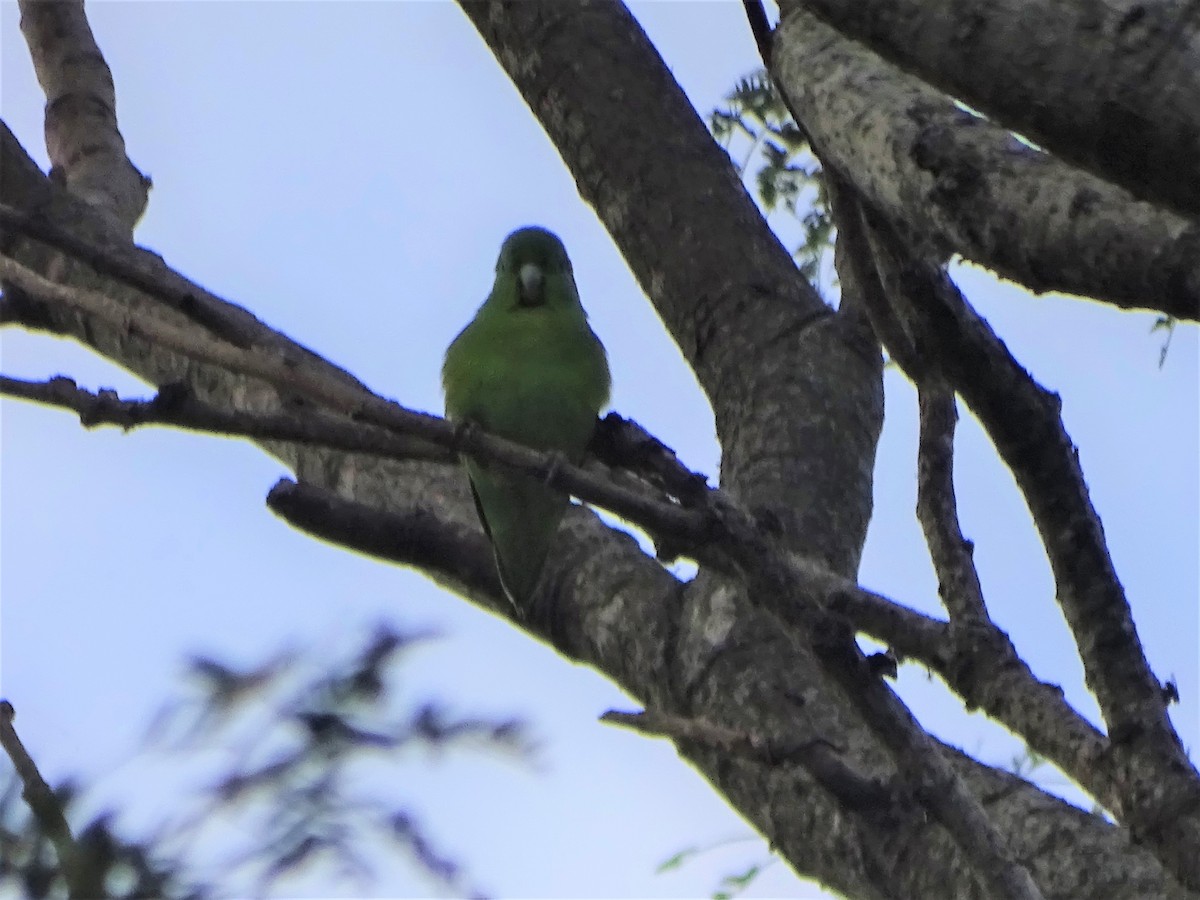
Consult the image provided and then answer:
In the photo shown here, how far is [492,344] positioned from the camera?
12.2ft

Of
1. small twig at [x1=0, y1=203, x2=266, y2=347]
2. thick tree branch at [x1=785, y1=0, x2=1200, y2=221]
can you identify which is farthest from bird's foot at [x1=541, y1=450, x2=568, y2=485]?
thick tree branch at [x1=785, y1=0, x2=1200, y2=221]

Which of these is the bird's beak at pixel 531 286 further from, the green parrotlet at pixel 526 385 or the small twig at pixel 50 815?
the small twig at pixel 50 815

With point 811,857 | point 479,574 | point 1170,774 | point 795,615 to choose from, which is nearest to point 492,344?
point 479,574

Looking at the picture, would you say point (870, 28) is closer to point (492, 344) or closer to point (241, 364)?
point (241, 364)

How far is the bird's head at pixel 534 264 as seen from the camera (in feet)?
12.9

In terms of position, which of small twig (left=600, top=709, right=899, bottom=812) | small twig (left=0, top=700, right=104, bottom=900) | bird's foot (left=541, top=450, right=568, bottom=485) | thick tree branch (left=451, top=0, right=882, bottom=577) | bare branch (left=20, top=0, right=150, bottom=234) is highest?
bare branch (left=20, top=0, right=150, bottom=234)

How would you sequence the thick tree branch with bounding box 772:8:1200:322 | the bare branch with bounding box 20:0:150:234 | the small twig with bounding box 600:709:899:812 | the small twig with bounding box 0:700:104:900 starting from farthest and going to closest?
the bare branch with bounding box 20:0:150:234 < the small twig with bounding box 600:709:899:812 < the thick tree branch with bounding box 772:8:1200:322 < the small twig with bounding box 0:700:104:900

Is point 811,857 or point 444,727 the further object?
point 811,857

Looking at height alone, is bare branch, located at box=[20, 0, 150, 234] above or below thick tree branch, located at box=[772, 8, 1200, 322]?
above

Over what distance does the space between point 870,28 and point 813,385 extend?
6.06 ft

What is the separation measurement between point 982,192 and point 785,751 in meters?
0.87

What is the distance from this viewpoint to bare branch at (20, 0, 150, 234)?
4305 millimetres

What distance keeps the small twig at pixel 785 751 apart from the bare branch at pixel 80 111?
2.66m

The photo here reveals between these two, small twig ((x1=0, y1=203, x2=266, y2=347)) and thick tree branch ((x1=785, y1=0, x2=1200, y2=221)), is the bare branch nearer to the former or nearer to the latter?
small twig ((x1=0, y1=203, x2=266, y2=347))
